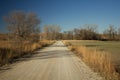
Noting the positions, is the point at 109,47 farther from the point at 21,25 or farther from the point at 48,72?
the point at 48,72

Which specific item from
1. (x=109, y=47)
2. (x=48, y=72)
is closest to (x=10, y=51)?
(x=48, y=72)

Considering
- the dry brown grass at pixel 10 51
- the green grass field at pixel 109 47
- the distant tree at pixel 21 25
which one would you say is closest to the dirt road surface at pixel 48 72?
the dry brown grass at pixel 10 51

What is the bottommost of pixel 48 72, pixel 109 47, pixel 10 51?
pixel 109 47

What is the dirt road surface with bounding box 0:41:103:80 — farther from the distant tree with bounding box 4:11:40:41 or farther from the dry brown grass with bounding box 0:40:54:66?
the distant tree with bounding box 4:11:40:41

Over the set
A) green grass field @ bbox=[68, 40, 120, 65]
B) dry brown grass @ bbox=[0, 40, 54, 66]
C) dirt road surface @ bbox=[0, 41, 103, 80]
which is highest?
dry brown grass @ bbox=[0, 40, 54, 66]

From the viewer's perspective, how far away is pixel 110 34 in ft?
452

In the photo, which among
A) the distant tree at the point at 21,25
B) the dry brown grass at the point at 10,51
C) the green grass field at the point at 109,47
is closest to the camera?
the dry brown grass at the point at 10,51

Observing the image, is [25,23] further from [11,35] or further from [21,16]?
[11,35]

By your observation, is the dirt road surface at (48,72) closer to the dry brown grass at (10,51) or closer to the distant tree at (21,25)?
the dry brown grass at (10,51)

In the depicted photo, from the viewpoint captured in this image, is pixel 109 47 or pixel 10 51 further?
pixel 109 47

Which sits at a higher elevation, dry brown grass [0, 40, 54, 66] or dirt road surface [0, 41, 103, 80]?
dry brown grass [0, 40, 54, 66]

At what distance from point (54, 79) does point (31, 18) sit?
112ft

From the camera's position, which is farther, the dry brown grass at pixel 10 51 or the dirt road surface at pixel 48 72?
the dry brown grass at pixel 10 51

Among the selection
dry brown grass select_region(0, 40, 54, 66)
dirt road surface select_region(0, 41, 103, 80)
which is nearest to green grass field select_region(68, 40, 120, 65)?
dirt road surface select_region(0, 41, 103, 80)
